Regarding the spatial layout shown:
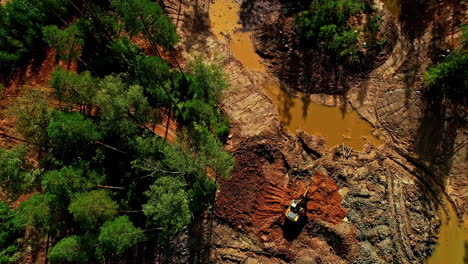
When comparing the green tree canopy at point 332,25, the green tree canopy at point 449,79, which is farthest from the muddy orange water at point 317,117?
the green tree canopy at point 449,79

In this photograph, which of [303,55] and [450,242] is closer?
[450,242]

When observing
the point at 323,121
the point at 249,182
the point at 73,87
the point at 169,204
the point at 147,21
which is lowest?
the point at 169,204

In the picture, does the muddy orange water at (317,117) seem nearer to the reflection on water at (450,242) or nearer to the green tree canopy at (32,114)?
the reflection on water at (450,242)

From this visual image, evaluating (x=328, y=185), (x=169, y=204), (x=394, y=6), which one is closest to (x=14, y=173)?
(x=169, y=204)

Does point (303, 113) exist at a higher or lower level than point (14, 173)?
higher

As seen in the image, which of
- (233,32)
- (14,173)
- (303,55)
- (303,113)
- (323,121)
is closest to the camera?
(14,173)

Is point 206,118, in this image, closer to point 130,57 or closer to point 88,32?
point 130,57

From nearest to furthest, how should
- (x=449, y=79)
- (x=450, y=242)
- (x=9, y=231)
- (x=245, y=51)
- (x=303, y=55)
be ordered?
(x=9, y=231), (x=450, y=242), (x=449, y=79), (x=303, y=55), (x=245, y=51)

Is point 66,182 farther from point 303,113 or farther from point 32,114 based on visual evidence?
point 303,113
